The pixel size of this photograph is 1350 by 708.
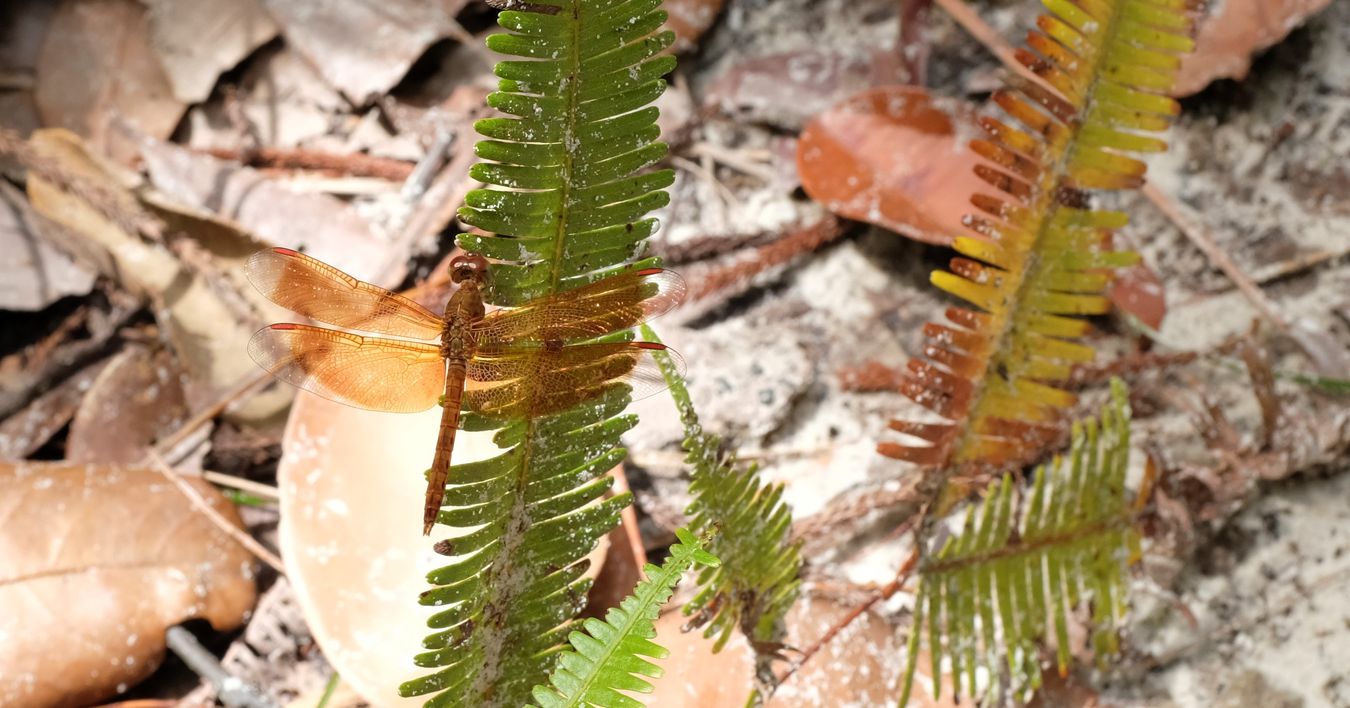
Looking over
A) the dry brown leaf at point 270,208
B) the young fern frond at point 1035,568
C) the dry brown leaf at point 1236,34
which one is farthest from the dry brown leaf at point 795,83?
the young fern frond at point 1035,568

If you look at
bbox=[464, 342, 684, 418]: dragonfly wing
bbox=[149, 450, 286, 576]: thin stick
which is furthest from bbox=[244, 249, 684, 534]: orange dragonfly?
bbox=[149, 450, 286, 576]: thin stick

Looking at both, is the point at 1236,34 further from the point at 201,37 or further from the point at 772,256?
the point at 201,37

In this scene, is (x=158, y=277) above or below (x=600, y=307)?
below

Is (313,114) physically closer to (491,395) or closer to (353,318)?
(353,318)

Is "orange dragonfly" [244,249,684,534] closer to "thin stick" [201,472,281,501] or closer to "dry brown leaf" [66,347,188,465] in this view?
"thin stick" [201,472,281,501]

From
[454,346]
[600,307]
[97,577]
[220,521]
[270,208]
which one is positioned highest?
[270,208]

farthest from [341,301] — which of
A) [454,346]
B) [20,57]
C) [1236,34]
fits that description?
[1236,34]

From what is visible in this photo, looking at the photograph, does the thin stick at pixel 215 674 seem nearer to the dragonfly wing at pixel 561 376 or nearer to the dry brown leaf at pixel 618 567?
the dry brown leaf at pixel 618 567
